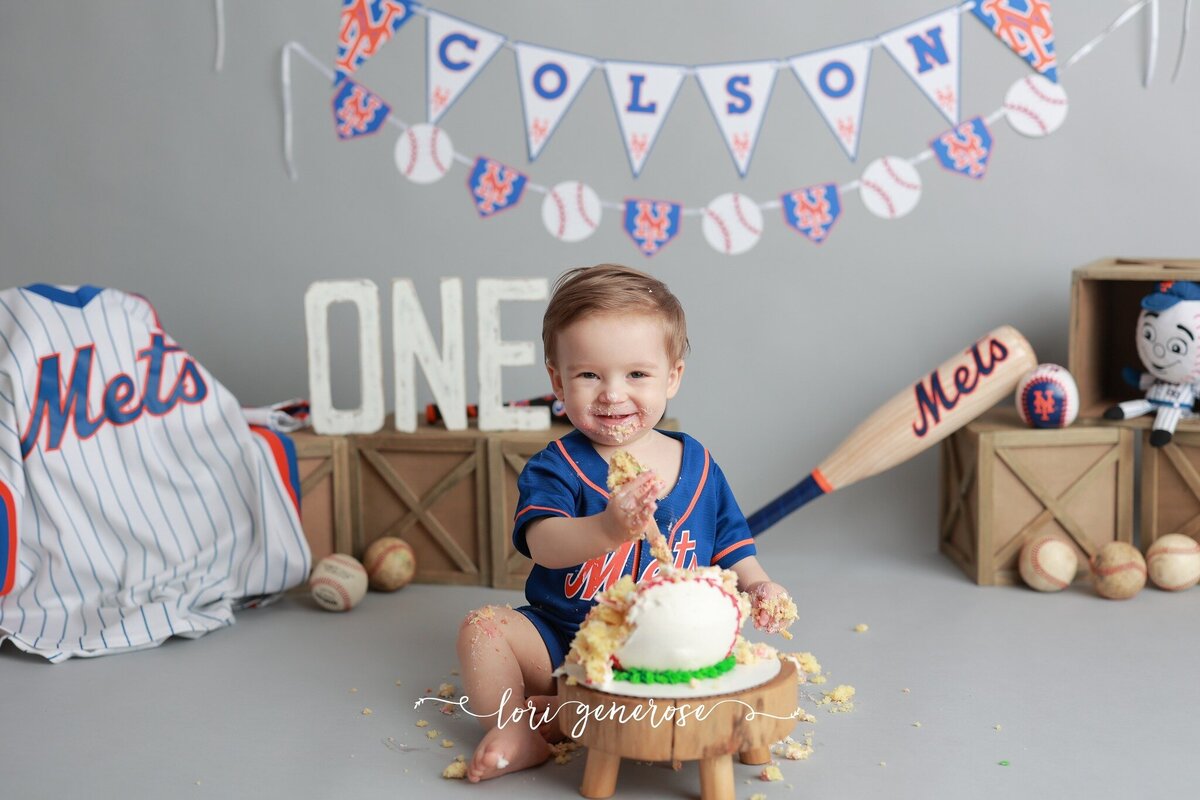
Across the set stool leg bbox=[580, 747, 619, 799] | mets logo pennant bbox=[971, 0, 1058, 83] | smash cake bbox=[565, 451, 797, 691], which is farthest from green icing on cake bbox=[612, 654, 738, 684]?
mets logo pennant bbox=[971, 0, 1058, 83]

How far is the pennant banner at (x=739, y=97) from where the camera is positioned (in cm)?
269

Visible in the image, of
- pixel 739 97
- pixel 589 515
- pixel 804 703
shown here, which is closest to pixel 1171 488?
pixel 804 703

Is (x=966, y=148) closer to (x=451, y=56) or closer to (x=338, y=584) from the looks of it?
(x=451, y=56)

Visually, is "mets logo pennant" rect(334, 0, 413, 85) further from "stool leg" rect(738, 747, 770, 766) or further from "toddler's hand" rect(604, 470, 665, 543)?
"stool leg" rect(738, 747, 770, 766)

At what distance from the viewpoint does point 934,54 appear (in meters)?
2.63

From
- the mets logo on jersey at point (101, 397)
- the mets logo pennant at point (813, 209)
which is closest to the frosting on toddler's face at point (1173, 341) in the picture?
the mets logo pennant at point (813, 209)

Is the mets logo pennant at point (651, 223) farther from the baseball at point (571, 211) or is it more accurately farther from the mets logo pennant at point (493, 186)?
the mets logo pennant at point (493, 186)

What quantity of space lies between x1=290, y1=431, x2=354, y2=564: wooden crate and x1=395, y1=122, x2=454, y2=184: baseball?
26.0 inches

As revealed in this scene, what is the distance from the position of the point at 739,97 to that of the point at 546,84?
1.37 ft

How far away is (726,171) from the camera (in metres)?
2.73

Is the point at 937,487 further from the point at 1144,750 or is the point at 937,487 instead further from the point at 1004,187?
the point at 1144,750

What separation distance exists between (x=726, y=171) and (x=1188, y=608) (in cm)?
125

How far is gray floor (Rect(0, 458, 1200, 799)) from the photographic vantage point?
1543 mm

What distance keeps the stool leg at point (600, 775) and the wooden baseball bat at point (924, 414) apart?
1.06 m
